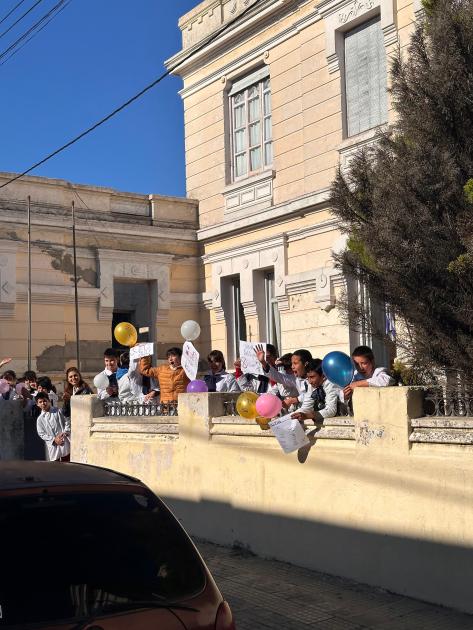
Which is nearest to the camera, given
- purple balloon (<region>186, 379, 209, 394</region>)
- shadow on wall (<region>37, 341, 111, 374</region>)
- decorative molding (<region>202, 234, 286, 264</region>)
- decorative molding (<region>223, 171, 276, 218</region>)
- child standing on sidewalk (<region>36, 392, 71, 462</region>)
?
purple balloon (<region>186, 379, 209, 394</region>)

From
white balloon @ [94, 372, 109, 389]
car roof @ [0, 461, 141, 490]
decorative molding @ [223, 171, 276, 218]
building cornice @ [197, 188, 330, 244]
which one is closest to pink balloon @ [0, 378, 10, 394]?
white balloon @ [94, 372, 109, 389]

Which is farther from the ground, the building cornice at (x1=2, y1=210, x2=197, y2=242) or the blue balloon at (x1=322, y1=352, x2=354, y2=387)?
the building cornice at (x1=2, y1=210, x2=197, y2=242)

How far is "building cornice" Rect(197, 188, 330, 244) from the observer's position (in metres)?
13.9

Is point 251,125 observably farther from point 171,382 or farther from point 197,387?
point 197,387

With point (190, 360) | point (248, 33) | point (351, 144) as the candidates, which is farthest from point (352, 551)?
point (248, 33)

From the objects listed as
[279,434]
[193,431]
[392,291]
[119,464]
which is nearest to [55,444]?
[119,464]

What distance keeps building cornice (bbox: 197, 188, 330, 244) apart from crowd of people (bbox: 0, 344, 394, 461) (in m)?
3.93

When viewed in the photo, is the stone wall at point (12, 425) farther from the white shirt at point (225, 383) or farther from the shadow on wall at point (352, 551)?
the shadow on wall at point (352, 551)

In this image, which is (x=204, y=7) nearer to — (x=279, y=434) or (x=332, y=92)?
(x=332, y=92)

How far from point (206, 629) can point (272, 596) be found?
11.4 ft

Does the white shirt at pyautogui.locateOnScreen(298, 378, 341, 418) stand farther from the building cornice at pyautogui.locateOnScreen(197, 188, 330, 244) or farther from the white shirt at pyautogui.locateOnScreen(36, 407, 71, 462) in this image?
the building cornice at pyautogui.locateOnScreen(197, 188, 330, 244)

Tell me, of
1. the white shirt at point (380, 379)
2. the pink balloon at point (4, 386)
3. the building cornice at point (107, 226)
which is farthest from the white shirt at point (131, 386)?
the building cornice at point (107, 226)

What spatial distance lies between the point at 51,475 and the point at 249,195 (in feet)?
40.2

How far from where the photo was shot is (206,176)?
16812mm
